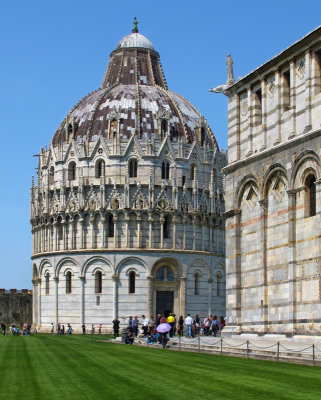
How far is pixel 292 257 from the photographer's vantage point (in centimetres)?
3434

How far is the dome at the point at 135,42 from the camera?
89.9 m

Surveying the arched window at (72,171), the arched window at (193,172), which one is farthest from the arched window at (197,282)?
the arched window at (72,171)

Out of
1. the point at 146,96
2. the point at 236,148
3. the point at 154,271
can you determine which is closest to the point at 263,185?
the point at 236,148

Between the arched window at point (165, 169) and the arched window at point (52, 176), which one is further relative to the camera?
the arched window at point (52, 176)

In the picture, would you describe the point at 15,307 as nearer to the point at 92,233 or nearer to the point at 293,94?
the point at 92,233

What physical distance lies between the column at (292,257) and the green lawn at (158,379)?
219 inches

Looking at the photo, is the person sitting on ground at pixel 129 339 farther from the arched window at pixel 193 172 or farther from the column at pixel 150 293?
the arched window at pixel 193 172

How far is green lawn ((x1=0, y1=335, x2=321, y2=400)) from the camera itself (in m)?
18.8

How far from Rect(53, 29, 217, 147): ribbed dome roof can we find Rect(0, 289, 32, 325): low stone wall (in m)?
26.7

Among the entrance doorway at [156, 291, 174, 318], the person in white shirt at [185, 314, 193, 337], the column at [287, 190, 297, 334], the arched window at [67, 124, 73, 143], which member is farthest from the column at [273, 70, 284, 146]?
the arched window at [67, 124, 73, 143]

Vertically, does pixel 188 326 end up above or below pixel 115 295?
below

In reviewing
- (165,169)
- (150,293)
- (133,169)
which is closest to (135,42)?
(165,169)

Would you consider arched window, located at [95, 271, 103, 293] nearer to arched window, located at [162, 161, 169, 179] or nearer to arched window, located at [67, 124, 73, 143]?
arched window, located at [162, 161, 169, 179]

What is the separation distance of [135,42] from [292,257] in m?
59.5
